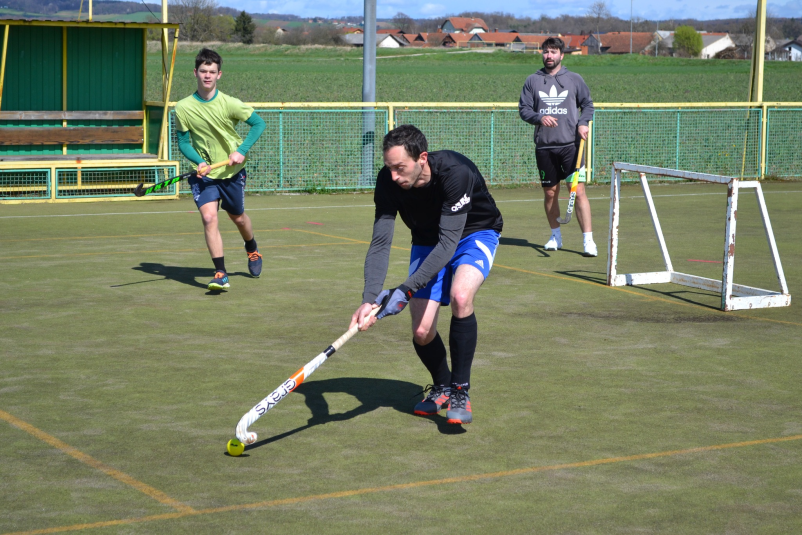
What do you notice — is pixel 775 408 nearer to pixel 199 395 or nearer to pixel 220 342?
pixel 199 395

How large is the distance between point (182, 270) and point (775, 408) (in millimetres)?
6129

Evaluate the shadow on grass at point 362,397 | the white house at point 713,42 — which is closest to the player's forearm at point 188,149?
the shadow on grass at point 362,397

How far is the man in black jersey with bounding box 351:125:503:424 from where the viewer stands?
4.84 meters

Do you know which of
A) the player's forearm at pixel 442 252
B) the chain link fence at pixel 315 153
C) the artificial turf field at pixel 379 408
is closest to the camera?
the artificial turf field at pixel 379 408

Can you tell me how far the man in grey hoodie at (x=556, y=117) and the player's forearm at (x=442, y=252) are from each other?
5961 mm

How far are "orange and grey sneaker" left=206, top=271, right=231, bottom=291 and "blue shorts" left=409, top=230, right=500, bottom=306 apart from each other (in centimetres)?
362

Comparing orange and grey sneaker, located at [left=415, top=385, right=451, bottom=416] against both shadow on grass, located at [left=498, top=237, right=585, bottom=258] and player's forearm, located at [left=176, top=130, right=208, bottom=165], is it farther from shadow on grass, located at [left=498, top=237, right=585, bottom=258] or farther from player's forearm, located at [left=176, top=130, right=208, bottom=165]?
shadow on grass, located at [left=498, top=237, right=585, bottom=258]

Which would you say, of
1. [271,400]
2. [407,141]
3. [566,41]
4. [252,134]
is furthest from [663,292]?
[566,41]

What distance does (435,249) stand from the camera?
500 centimetres

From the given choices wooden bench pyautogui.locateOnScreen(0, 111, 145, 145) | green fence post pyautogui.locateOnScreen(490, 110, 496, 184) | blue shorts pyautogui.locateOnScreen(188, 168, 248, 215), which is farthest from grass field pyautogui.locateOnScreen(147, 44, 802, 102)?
blue shorts pyautogui.locateOnScreen(188, 168, 248, 215)

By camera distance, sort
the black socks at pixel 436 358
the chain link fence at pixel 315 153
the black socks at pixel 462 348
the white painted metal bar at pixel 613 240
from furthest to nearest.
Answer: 1. the chain link fence at pixel 315 153
2. the white painted metal bar at pixel 613 240
3. the black socks at pixel 436 358
4. the black socks at pixel 462 348

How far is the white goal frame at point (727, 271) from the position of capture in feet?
25.7

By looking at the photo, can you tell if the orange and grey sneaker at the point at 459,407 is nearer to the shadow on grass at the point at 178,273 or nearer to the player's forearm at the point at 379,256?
the player's forearm at the point at 379,256

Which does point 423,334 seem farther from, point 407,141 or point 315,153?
point 315,153
